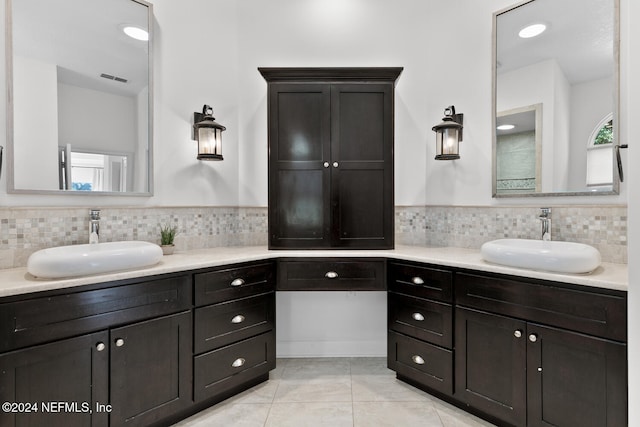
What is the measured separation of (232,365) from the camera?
201 centimetres

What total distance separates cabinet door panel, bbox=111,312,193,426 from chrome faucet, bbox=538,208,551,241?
2.19m

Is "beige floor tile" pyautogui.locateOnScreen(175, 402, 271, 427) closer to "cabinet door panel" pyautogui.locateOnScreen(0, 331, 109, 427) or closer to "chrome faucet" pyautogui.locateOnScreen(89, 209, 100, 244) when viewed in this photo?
"cabinet door panel" pyautogui.locateOnScreen(0, 331, 109, 427)

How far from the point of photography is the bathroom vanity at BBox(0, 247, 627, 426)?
135 centimetres

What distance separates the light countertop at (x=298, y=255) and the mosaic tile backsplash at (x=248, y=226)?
0.44ft

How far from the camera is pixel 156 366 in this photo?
1679 millimetres

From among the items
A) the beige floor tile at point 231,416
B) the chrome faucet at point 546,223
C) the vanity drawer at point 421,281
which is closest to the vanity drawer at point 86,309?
the beige floor tile at point 231,416

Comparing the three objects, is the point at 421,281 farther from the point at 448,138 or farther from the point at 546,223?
the point at 448,138

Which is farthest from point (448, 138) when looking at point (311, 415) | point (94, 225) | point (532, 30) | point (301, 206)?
point (94, 225)

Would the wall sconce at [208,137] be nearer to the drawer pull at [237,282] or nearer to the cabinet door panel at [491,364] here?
the drawer pull at [237,282]

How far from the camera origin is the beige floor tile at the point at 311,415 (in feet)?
6.04

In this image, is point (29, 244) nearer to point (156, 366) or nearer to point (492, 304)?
point (156, 366)

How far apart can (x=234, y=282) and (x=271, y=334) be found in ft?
1.69

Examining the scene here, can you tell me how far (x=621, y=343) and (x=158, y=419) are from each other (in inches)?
87.0

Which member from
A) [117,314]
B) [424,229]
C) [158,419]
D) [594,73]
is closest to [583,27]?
[594,73]
